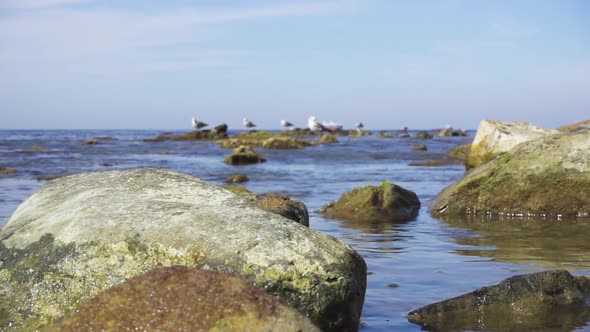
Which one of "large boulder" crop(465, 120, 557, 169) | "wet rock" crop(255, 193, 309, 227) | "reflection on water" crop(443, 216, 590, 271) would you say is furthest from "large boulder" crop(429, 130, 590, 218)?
"wet rock" crop(255, 193, 309, 227)

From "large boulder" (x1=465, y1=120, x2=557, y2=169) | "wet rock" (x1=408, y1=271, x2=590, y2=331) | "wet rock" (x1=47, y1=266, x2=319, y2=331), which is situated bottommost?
"wet rock" (x1=408, y1=271, x2=590, y2=331)

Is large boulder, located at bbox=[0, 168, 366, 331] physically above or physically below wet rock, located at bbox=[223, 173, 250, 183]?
above

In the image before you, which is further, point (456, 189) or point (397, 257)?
point (456, 189)

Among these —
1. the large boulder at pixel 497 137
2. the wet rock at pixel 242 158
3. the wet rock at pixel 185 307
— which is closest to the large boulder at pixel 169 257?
the wet rock at pixel 185 307

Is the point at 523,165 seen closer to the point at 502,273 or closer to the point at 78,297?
the point at 502,273

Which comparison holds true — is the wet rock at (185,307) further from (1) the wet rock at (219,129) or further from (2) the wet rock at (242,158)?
(1) the wet rock at (219,129)

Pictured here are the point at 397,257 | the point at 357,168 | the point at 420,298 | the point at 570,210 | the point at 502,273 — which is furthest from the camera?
the point at 357,168

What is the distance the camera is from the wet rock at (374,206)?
10641mm

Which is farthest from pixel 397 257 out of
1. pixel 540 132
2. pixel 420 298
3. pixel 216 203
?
pixel 540 132

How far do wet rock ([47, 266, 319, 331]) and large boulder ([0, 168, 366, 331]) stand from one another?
0.55m

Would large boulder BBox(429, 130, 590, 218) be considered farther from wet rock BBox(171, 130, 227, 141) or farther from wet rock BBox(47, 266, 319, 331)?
wet rock BBox(171, 130, 227, 141)

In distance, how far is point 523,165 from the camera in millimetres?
10633

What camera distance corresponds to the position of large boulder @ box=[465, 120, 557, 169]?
15241 millimetres

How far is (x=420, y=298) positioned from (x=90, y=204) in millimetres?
2483
